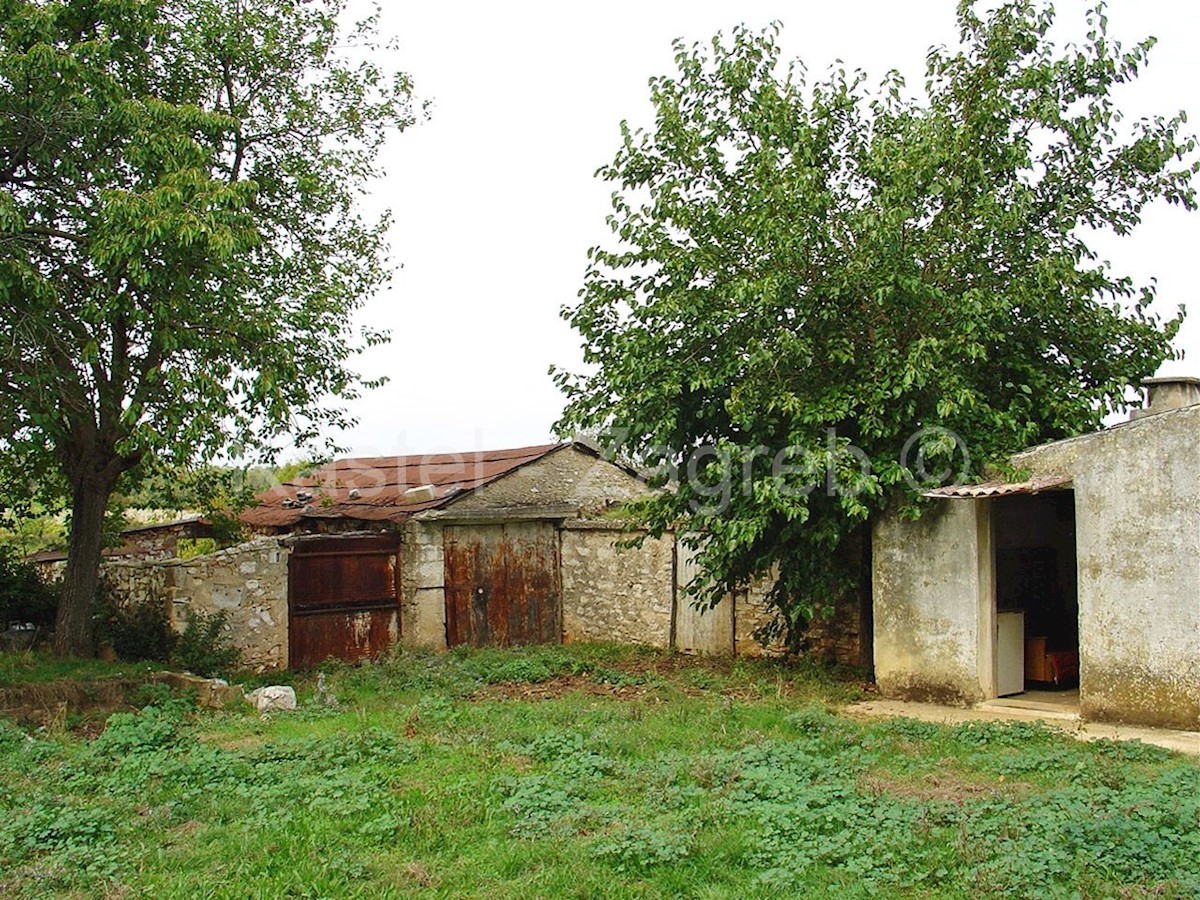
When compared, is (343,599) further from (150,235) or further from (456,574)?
(150,235)

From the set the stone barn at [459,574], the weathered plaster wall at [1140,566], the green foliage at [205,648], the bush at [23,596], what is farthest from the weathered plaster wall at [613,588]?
the bush at [23,596]

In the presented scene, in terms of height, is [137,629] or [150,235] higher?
[150,235]

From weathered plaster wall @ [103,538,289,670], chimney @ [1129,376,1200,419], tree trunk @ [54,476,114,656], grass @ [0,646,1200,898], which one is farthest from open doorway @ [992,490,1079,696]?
tree trunk @ [54,476,114,656]

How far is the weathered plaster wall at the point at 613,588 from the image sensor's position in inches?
602

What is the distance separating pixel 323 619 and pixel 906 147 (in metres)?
10.2

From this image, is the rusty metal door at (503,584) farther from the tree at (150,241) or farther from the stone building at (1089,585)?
the stone building at (1089,585)

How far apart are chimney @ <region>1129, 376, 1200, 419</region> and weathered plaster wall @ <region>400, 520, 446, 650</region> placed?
9.91 meters

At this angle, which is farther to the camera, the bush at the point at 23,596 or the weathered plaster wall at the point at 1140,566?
the bush at the point at 23,596

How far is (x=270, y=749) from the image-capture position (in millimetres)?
8320

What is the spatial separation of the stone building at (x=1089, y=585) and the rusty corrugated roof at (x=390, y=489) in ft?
24.4

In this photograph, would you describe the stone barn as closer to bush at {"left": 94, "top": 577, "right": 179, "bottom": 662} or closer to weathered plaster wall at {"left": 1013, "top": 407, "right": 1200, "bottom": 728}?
bush at {"left": 94, "top": 577, "right": 179, "bottom": 662}

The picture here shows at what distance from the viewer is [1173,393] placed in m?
10.2

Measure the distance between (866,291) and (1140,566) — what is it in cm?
380

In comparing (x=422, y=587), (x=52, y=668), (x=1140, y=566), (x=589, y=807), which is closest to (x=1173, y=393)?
(x=1140, y=566)
